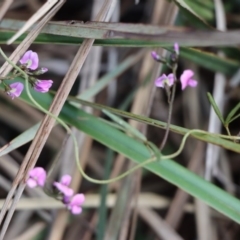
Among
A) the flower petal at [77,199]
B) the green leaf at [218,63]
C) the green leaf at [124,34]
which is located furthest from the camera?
the green leaf at [218,63]

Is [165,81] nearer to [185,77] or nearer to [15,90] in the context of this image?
[185,77]

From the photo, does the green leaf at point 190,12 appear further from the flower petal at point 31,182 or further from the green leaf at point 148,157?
the flower petal at point 31,182

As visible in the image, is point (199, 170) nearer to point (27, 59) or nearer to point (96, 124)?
point (96, 124)

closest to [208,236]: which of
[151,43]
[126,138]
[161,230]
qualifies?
[161,230]

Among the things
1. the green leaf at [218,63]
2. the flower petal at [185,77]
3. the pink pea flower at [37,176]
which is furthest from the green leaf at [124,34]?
the green leaf at [218,63]

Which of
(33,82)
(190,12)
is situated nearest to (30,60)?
(33,82)

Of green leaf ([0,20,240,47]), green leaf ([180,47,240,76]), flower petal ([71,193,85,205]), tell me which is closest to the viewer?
green leaf ([0,20,240,47])

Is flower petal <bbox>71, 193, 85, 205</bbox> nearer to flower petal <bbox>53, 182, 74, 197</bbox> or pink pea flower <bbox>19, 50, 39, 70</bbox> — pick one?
flower petal <bbox>53, 182, 74, 197</bbox>

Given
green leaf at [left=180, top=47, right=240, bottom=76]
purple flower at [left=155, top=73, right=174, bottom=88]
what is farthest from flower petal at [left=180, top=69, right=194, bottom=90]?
green leaf at [left=180, top=47, right=240, bottom=76]
